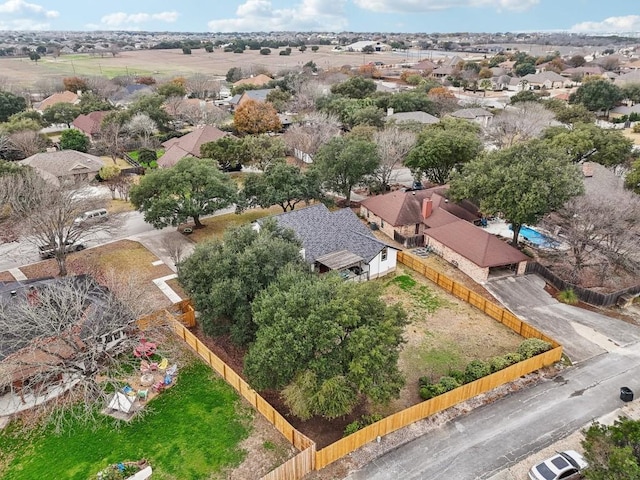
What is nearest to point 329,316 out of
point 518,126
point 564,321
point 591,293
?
point 564,321

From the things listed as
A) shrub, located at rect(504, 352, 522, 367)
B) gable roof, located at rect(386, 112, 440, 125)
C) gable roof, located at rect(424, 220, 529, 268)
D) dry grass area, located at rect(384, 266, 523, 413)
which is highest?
gable roof, located at rect(386, 112, 440, 125)

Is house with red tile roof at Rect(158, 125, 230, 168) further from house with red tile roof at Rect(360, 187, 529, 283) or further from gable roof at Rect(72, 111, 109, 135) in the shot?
house with red tile roof at Rect(360, 187, 529, 283)

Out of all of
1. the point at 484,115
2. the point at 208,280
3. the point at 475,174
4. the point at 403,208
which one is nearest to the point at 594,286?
the point at 475,174

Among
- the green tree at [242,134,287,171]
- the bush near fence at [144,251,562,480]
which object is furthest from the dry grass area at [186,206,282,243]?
the bush near fence at [144,251,562,480]

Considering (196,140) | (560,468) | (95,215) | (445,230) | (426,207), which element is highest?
(196,140)

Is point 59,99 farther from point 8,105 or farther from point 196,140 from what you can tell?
point 196,140

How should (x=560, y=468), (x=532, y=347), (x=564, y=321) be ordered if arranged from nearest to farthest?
(x=560, y=468) → (x=532, y=347) → (x=564, y=321)

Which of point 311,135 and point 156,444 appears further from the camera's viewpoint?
point 311,135
